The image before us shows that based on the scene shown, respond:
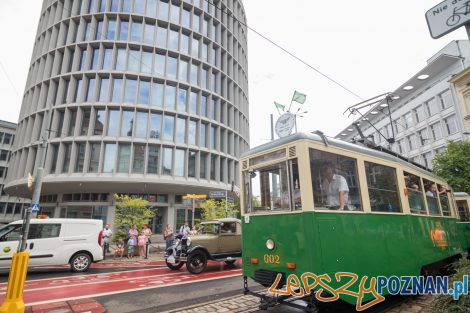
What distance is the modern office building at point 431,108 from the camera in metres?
33.1

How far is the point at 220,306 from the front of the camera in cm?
574

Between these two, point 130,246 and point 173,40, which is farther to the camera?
point 173,40

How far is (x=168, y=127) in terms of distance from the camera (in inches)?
1049

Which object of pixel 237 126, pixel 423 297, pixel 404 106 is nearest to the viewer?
pixel 423 297

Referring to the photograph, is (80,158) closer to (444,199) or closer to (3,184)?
(444,199)

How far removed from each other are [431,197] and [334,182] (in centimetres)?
410

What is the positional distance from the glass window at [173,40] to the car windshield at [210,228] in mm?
22194

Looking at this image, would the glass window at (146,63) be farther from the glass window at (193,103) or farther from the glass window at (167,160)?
the glass window at (167,160)

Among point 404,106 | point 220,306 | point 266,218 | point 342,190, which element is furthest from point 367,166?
point 404,106

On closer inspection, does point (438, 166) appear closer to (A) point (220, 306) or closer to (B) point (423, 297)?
(B) point (423, 297)

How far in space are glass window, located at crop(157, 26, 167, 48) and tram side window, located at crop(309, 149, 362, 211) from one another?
26.9 metres

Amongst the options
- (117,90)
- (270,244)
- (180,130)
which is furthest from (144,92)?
(270,244)

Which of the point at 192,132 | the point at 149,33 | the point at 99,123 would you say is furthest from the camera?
the point at 192,132

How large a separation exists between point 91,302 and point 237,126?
2809cm
